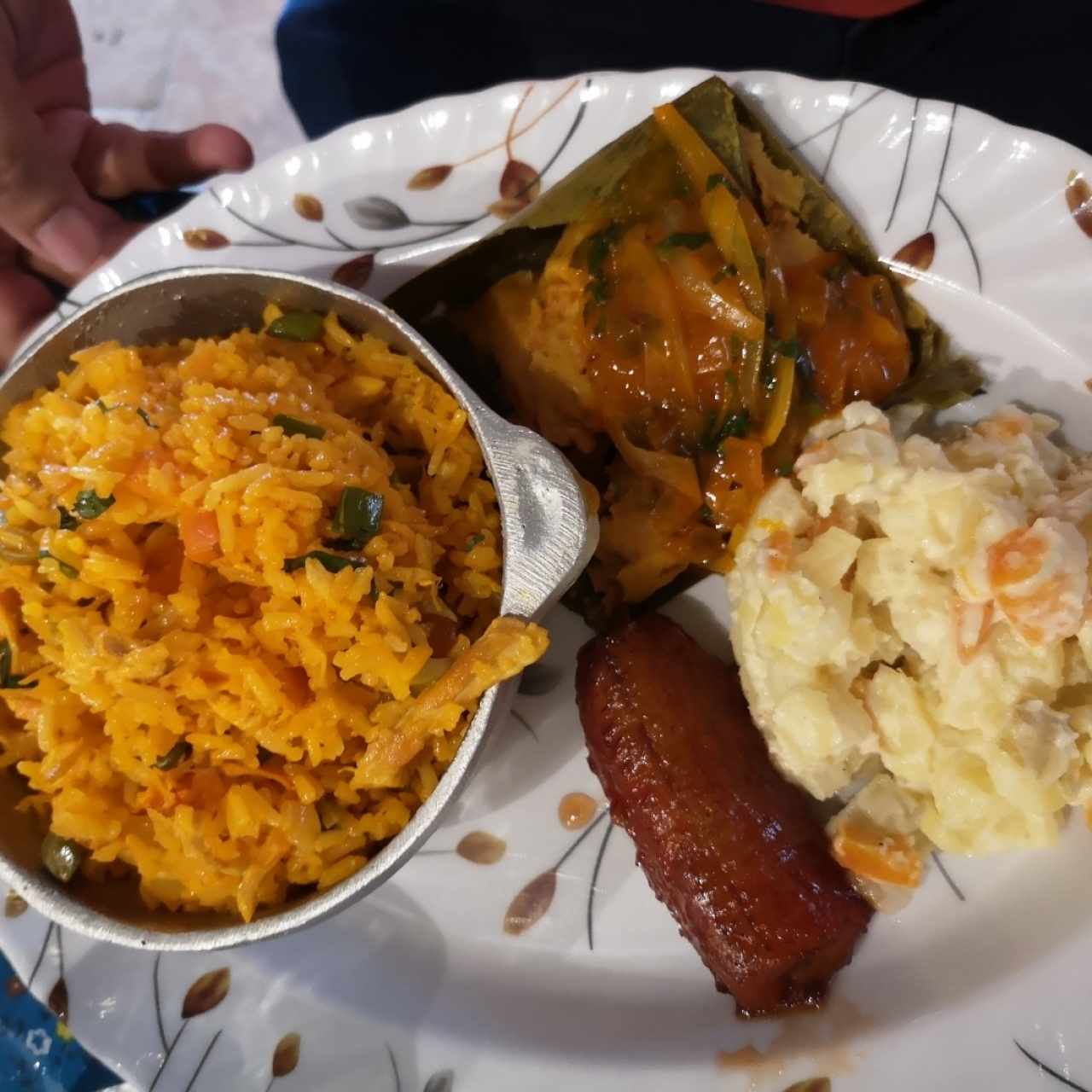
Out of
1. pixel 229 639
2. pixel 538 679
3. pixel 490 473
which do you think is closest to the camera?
pixel 229 639

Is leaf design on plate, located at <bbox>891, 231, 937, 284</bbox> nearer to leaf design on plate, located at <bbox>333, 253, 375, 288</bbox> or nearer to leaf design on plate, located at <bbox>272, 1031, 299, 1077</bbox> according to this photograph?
leaf design on plate, located at <bbox>333, 253, 375, 288</bbox>

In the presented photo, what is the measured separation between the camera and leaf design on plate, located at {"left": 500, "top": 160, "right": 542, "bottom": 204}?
82.0 inches

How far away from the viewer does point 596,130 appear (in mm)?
2047

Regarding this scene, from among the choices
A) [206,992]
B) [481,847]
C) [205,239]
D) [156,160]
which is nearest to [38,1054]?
[206,992]

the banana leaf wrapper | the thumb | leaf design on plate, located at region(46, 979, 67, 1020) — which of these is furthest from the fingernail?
leaf design on plate, located at region(46, 979, 67, 1020)

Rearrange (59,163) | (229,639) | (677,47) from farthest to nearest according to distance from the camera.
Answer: (677,47), (59,163), (229,639)

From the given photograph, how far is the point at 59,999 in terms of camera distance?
74.1 inches

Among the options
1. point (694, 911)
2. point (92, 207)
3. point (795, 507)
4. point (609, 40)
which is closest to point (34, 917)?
point (694, 911)

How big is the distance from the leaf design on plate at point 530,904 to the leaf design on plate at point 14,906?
3.31 feet

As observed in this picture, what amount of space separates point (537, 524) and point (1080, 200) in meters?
1.26

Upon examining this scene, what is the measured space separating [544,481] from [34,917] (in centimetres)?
142

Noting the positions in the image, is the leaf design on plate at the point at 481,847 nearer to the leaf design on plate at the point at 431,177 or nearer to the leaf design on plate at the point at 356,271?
the leaf design on plate at the point at 356,271

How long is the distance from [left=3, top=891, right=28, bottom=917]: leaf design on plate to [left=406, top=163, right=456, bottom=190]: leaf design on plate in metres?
1.77

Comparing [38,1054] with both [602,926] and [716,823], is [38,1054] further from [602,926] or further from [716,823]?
[716,823]
